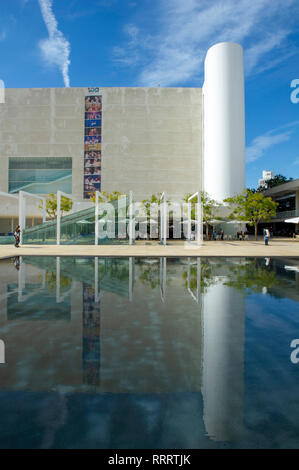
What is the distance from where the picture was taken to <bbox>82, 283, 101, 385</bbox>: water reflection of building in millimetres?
3248

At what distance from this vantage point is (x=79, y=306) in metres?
6.18

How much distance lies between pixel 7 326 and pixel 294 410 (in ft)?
13.8

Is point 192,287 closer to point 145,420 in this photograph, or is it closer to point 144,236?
point 145,420

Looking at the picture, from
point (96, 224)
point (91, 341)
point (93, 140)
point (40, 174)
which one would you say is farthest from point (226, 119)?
point (91, 341)

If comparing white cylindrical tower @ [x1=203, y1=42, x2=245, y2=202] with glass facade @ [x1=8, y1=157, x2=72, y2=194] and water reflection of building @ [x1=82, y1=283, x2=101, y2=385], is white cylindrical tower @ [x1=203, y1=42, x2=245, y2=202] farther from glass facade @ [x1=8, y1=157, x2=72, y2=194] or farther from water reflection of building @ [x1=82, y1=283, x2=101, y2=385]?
water reflection of building @ [x1=82, y1=283, x2=101, y2=385]

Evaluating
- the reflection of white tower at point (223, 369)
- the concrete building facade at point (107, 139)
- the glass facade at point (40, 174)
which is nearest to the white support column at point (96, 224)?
the reflection of white tower at point (223, 369)

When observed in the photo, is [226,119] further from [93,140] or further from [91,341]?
[91,341]

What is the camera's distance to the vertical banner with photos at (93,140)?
51.4 m

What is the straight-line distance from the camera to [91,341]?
4.23 m

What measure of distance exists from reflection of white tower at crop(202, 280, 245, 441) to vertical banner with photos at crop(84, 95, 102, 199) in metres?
47.7

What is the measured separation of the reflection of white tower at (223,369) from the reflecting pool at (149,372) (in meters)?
0.01

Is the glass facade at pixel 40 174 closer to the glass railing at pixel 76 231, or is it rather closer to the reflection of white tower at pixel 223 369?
the glass railing at pixel 76 231

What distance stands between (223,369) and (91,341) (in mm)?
1844
